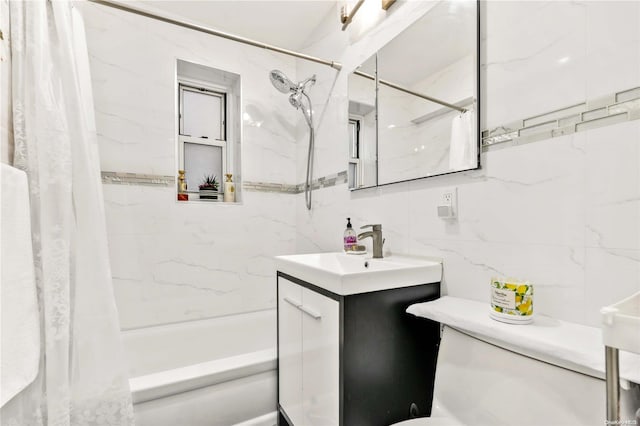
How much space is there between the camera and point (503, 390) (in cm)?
82

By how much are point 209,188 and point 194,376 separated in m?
1.43

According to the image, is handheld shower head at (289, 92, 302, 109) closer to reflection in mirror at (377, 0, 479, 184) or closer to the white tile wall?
the white tile wall

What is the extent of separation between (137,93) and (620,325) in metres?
2.43

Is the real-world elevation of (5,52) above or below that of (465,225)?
above

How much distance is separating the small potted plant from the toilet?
1.93m

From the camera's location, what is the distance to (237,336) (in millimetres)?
2186

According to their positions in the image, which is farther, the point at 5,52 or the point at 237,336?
the point at 237,336

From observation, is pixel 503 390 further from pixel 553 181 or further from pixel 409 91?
pixel 409 91

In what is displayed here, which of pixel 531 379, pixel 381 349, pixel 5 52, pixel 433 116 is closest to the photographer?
pixel 531 379

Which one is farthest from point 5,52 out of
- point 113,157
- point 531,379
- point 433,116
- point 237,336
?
point 237,336

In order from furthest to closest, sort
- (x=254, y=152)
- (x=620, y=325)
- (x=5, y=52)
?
1. (x=254, y=152)
2. (x=5, y=52)
3. (x=620, y=325)

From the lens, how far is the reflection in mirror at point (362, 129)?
1620 millimetres

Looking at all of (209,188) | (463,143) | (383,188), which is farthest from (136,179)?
(463,143)

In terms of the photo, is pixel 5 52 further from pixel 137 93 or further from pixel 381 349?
pixel 381 349
